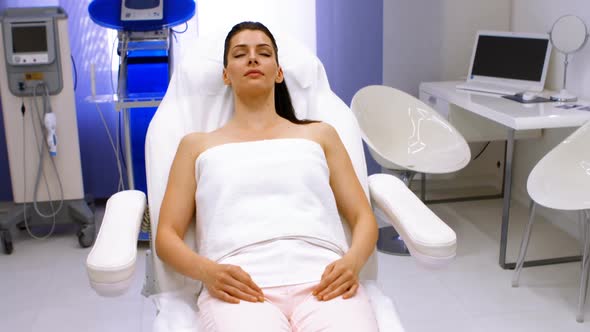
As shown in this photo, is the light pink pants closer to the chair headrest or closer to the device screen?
the chair headrest

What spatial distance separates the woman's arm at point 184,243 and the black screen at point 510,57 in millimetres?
2136

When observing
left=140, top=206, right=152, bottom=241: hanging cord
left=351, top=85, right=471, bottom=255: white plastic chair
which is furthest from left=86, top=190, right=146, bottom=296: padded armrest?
left=351, top=85, right=471, bottom=255: white plastic chair

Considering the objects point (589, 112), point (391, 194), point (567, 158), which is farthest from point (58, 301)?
point (589, 112)

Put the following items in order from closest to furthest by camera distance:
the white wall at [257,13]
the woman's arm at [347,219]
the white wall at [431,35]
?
the woman's arm at [347,219] → the white wall at [257,13] → the white wall at [431,35]

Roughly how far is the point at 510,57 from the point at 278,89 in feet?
6.16

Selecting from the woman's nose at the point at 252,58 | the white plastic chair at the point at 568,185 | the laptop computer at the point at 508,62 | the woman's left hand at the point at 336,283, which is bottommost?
the white plastic chair at the point at 568,185

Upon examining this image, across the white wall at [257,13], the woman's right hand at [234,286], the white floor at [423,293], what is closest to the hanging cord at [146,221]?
the woman's right hand at [234,286]

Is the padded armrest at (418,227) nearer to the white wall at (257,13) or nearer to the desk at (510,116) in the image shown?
the desk at (510,116)

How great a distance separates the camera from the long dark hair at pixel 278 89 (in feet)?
6.19

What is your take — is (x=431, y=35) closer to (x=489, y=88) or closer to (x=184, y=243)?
(x=489, y=88)

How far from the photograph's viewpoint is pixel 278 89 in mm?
1989

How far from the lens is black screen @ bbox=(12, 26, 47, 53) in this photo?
10.0 ft

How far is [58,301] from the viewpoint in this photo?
105 inches

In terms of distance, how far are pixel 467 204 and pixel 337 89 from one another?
0.94 meters
